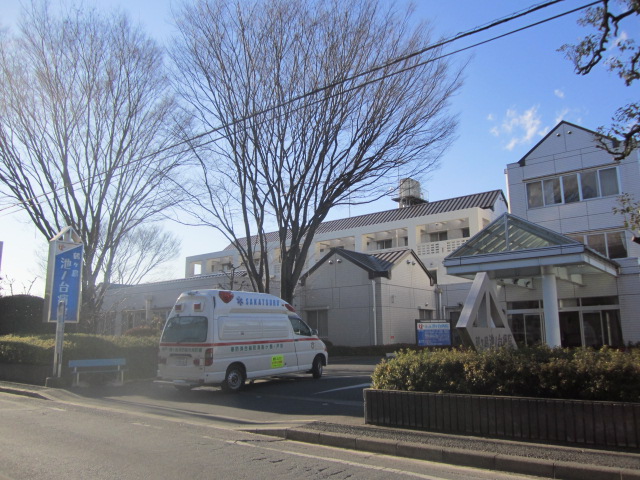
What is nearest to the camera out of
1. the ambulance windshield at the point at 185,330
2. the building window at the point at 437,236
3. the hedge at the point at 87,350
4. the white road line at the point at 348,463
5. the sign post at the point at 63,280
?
the white road line at the point at 348,463

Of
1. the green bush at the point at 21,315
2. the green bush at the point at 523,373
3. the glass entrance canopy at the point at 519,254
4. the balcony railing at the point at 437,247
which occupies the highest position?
the balcony railing at the point at 437,247

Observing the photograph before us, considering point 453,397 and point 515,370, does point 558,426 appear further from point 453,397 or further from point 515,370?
point 453,397

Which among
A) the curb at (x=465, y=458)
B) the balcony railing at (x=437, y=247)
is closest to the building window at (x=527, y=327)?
the balcony railing at (x=437, y=247)

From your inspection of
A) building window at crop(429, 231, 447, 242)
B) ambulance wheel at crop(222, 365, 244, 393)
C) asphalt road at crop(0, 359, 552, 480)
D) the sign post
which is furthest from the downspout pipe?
building window at crop(429, 231, 447, 242)

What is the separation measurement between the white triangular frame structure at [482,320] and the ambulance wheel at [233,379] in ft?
18.9

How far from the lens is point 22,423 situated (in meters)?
9.09

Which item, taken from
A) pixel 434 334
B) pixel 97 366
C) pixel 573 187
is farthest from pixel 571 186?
pixel 97 366

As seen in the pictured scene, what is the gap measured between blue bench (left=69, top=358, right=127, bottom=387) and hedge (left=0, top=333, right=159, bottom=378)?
0.53 meters

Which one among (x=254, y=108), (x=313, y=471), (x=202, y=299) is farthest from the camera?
(x=254, y=108)

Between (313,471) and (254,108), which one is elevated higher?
(254,108)

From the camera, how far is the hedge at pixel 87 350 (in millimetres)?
14672

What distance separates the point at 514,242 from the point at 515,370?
39.0ft

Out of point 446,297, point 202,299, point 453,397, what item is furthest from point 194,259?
point 453,397

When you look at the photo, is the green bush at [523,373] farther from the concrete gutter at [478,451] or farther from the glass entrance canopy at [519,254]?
the glass entrance canopy at [519,254]
